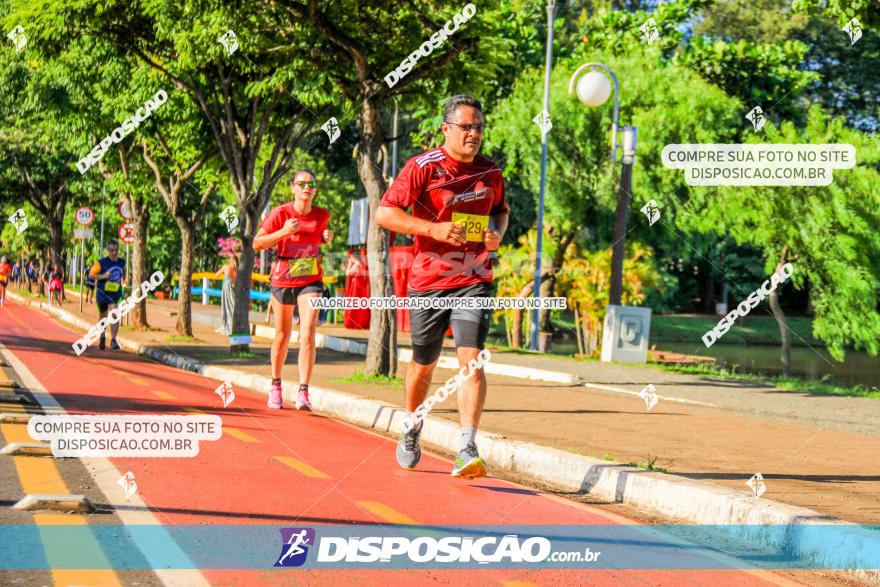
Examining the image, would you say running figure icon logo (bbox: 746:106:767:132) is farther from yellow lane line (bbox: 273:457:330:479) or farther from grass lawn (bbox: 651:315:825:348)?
grass lawn (bbox: 651:315:825:348)

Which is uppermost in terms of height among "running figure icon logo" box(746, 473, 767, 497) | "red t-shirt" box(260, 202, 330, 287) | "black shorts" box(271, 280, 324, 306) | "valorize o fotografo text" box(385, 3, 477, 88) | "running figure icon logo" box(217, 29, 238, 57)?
"running figure icon logo" box(217, 29, 238, 57)

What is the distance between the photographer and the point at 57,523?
206 inches

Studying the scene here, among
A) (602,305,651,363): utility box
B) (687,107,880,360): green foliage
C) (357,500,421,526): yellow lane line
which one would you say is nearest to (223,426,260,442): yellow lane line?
(357,500,421,526): yellow lane line

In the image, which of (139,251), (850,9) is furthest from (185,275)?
(850,9)

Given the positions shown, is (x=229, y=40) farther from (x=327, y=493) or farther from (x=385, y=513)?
(x=385, y=513)

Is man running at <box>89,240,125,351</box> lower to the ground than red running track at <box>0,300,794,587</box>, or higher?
higher

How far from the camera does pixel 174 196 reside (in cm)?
2605

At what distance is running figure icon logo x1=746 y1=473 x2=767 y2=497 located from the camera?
6.76 meters

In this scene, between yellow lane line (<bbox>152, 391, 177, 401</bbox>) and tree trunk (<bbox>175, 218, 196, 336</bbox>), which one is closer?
yellow lane line (<bbox>152, 391, 177, 401</bbox>)

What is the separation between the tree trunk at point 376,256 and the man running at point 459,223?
7630 mm

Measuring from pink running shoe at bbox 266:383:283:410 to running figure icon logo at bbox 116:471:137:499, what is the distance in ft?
15.5

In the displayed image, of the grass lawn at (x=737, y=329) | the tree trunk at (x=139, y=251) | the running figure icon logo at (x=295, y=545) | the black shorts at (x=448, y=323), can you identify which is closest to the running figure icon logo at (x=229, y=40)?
the black shorts at (x=448, y=323)

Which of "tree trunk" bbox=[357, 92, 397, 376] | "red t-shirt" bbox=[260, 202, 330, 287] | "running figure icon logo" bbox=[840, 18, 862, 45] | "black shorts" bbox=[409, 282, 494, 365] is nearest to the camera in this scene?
"black shorts" bbox=[409, 282, 494, 365]

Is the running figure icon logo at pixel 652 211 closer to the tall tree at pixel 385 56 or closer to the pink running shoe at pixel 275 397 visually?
the tall tree at pixel 385 56
